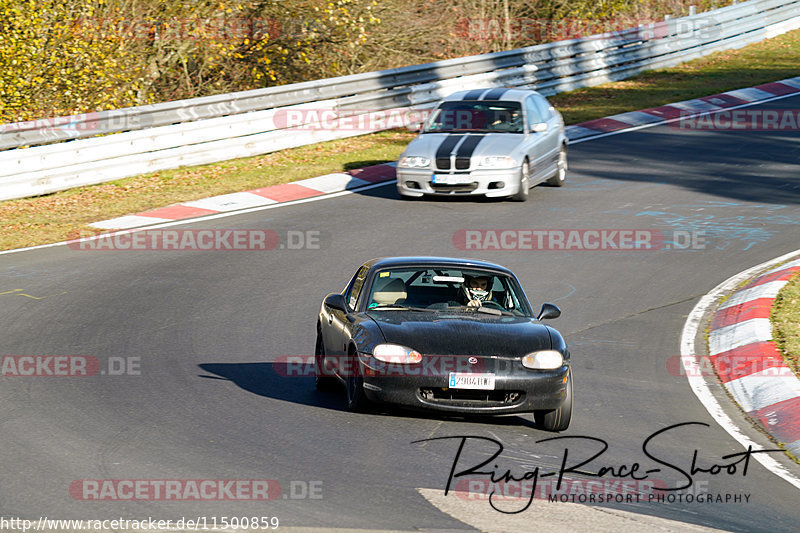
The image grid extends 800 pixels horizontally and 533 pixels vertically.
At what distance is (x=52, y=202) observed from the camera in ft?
57.8

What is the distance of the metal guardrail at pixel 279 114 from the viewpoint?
18031mm

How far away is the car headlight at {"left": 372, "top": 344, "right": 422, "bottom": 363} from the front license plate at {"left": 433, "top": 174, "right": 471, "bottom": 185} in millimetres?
9741

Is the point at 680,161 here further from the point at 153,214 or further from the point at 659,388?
the point at 659,388

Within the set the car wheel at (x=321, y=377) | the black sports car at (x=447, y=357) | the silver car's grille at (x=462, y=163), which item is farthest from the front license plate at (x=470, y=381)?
the silver car's grille at (x=462, y=163)

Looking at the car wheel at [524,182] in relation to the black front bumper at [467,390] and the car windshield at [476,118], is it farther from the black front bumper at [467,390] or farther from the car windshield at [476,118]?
the black front bumper at [467,390]

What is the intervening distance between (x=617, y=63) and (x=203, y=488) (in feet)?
81.9

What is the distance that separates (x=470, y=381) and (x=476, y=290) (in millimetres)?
1587

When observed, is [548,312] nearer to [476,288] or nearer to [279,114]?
[476,288]

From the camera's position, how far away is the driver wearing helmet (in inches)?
370

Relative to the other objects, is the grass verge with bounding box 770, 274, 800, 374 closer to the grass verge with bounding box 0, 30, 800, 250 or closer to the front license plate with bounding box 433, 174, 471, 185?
the front license plate with bounding box 433, 174, 471, 185

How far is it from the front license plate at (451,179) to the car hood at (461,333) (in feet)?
29.1

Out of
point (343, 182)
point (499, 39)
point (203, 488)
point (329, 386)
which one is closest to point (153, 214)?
point (343, 182)

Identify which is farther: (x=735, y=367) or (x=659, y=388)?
(x=735, y=367)

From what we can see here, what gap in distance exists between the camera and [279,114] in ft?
70.8
